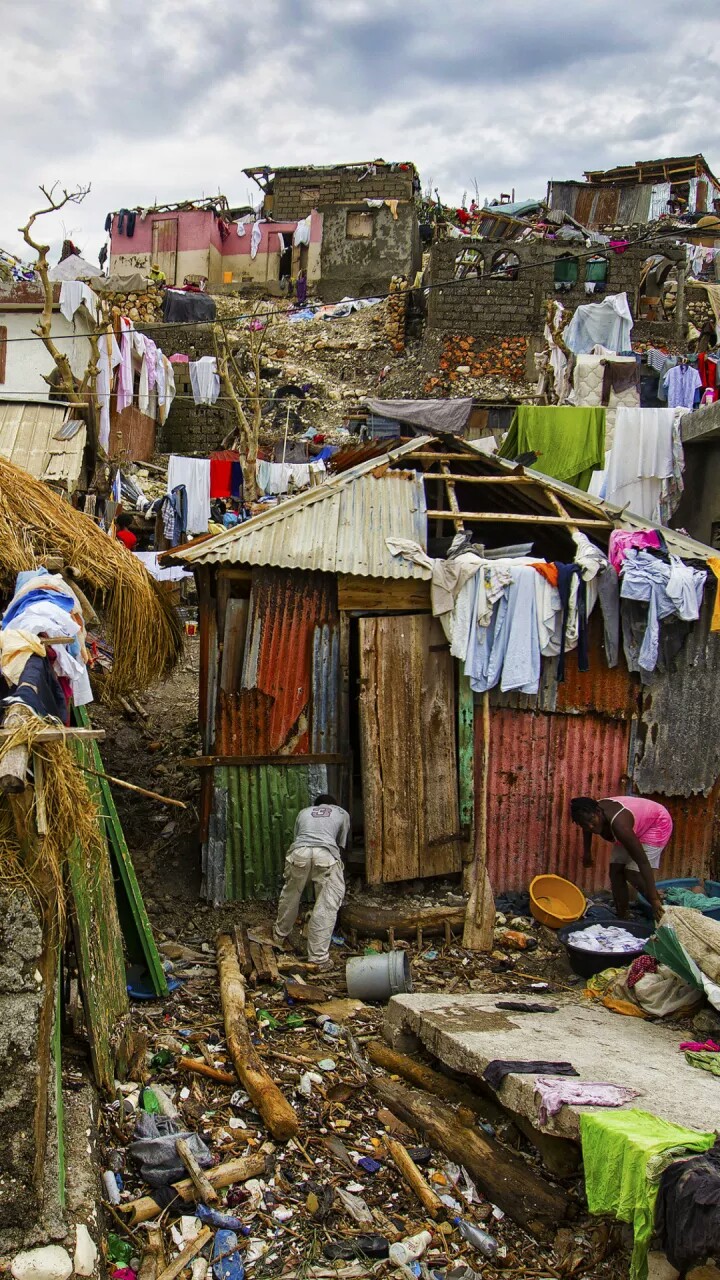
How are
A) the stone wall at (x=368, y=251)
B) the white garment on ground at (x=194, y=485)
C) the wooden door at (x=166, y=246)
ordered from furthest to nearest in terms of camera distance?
1. the wooden door at (x=166, y=246)
2. the stone wall at (x=368, y=251)
3. the white garment on ground at (x=194, y=485)

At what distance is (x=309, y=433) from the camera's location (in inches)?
906

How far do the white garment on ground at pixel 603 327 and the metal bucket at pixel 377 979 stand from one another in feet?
49.3

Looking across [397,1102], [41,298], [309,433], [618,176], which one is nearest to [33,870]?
[397,1102]

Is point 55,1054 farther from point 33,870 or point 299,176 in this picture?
point 299,176

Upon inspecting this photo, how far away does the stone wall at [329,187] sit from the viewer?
103ft

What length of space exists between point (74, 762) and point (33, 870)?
1.44ft

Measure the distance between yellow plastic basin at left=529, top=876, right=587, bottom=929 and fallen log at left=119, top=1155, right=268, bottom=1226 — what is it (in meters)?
4.11

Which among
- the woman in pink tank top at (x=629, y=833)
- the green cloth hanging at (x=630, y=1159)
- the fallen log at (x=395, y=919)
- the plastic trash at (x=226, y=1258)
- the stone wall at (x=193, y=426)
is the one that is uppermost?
the stone wall at (x=193, y=426)

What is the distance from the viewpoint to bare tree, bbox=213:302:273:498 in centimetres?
1752

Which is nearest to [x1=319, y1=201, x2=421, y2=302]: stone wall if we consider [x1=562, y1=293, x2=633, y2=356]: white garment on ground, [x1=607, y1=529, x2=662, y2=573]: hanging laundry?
[x1=562, y1=293, x2=633, y2=356]: white garment on ground

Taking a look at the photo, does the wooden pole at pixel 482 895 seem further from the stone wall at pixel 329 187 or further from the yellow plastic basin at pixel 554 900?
the stone wall at pixel 329 187

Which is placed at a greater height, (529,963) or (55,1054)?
(55,1054)

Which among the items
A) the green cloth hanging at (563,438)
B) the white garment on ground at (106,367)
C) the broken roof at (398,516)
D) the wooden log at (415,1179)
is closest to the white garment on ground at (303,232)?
the white garment on ground at (106,367)

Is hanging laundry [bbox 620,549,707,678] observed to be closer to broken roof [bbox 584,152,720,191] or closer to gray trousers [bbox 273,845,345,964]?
gray trousers [bbox 273,845,345,964]
